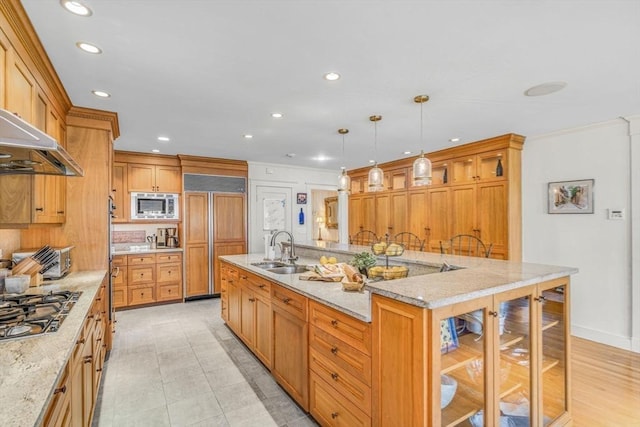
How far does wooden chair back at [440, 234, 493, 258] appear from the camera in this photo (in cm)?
433

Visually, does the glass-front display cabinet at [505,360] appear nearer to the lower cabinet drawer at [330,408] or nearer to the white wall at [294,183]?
the lower cabinet drawer at [330,408]

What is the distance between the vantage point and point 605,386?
8.73 ft

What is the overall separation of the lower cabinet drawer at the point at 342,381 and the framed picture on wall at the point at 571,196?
368 cm

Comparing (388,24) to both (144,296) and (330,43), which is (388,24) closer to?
(330,43)

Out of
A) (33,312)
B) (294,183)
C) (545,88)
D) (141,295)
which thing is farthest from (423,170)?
(141,295)

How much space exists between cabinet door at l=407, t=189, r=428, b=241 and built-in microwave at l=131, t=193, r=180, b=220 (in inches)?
160

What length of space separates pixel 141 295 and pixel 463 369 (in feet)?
16.4

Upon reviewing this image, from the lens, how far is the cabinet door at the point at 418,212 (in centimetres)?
520

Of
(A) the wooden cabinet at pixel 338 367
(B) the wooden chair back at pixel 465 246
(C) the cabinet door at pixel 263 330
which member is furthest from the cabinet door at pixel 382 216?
(A) the wooden cabinet at pixel 338 367

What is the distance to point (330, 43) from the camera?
1.96 metres

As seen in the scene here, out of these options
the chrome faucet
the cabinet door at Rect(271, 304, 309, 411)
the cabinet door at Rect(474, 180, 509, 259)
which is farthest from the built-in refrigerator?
the cabinet door at Rect(474, 180, 509, 259)

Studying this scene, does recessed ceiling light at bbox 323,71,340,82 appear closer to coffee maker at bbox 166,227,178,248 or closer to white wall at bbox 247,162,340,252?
white wall at bbox 247,162,340,252

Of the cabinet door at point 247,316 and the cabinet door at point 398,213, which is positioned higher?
the cabinet door at point 398,213

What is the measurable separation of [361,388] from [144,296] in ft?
14.9
